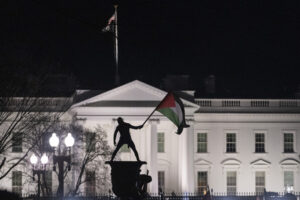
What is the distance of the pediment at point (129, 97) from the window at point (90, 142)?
442 centimetres

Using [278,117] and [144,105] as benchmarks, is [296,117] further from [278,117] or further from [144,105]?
[144,105]

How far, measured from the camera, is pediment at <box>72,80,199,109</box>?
2670 inches

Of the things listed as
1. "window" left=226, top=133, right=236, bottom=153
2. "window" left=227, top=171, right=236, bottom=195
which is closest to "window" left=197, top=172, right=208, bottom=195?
"window" left=227, top=171, right=236, bottom=195

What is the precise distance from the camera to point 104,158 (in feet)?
211

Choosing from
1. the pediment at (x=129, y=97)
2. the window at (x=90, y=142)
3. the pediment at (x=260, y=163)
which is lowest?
the pediment at (x=260, y=163)

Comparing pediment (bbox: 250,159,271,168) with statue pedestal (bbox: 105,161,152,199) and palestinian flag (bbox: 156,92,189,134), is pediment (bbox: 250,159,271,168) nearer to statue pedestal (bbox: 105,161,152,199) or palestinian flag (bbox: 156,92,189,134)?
palestinian flag (bbox: 156,92,189,134)

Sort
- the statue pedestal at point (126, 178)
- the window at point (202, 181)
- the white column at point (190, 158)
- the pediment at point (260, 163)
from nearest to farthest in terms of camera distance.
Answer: the statue pedestal at point (126, 178)
the white column at point (190, 158)
the window at point (202, 181)
the pediment at point (260, 163)

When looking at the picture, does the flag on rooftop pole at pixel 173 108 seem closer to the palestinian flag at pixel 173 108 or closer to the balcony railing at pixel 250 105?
→ the palestinian flag at pixel 173 108

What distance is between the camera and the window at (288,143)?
74438 millimetres

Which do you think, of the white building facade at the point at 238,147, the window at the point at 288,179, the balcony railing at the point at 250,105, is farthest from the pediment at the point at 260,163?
the balcony railing at the point at 250,105

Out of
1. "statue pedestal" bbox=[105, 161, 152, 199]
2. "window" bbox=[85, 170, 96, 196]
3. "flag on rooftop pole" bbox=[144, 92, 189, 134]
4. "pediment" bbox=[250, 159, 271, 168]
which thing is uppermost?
"pediment" bbox=[250, 159, 271, 168]

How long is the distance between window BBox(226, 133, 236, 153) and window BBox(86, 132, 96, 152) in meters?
14.2

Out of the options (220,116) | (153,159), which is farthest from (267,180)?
(153,159)

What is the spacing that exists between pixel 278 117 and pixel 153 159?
1184 centimetres
